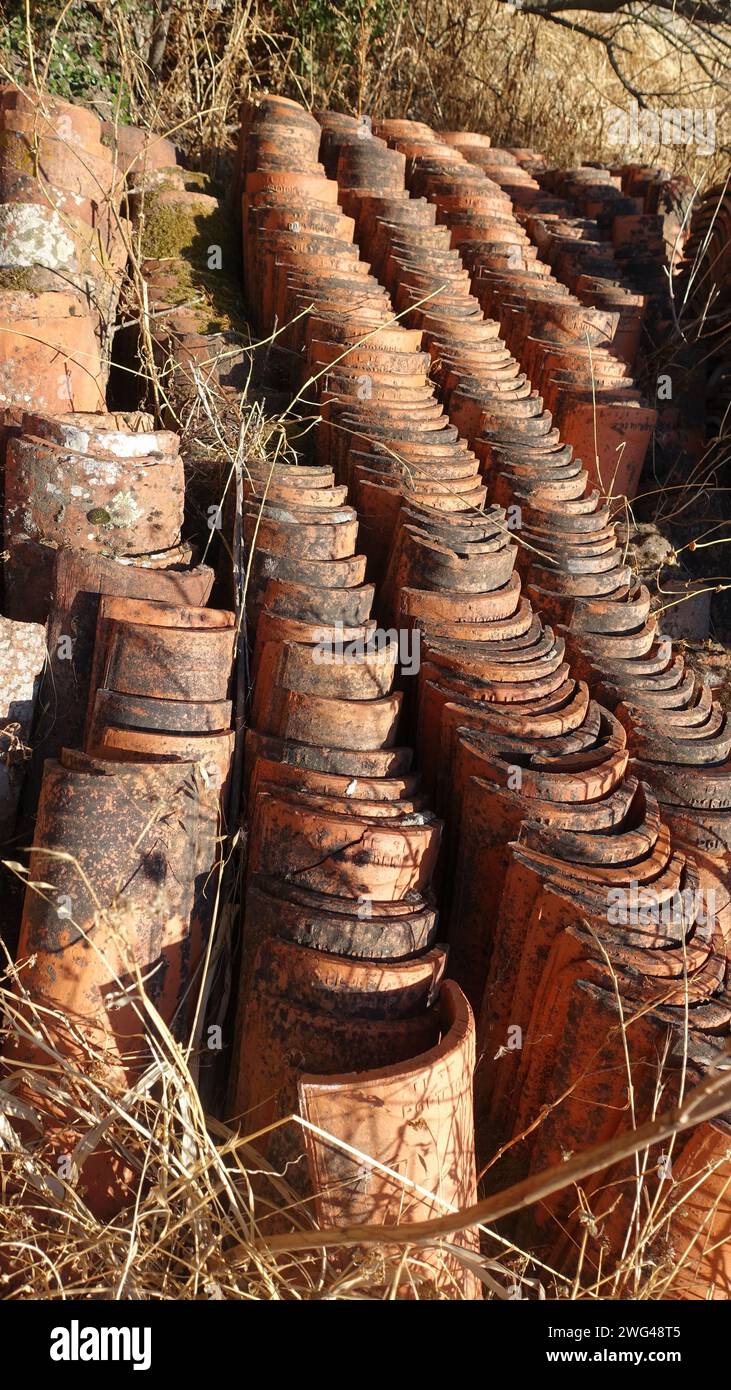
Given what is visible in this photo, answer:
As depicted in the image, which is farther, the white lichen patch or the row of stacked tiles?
the white lichen patch

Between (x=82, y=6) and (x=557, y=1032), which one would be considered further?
(x=82, y=6)

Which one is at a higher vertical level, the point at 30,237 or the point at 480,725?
the point at 30,237

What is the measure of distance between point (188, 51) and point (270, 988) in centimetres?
736

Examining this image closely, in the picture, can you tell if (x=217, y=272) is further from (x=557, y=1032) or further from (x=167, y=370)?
(x=557, y=1032)

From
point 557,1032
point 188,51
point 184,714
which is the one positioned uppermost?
point 188,51

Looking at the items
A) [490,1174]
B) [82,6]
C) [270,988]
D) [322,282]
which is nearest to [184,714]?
[270,988]

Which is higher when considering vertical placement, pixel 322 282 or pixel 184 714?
pixel 322 282

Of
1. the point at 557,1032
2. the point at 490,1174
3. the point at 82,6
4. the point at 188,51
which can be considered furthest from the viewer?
the point at 188,51

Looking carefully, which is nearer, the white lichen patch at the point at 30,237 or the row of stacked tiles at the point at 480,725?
the row of stacked tiles at the point at 480,725

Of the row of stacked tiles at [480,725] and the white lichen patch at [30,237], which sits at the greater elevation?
the white lichen patch at [30,237]

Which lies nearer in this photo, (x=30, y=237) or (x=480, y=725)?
(x=480, y=725)

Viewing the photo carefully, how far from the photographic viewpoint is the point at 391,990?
2652 millimetres

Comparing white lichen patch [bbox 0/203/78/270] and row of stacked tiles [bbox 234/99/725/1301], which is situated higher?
white lichen patch [bbox 0/203/78/270]

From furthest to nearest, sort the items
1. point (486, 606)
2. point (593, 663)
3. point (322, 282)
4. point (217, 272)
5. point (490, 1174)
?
point (217, 272) < point (322, 282) < point (593, 663) < point (486, 606) < point (490, 1174)
